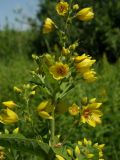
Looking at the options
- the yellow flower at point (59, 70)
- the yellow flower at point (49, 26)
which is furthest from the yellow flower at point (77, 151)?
the yellow flower at point (49, 26)

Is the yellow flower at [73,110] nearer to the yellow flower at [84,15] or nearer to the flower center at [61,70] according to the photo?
the flower center at [61,70]

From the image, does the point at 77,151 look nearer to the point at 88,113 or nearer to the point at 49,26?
the point at 88,113

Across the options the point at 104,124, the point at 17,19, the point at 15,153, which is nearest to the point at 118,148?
the point at 104,124

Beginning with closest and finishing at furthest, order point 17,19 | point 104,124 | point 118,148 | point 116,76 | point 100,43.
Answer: point 118,148 → point 104,124 → point 116,76 → point 17,19 → point 100,43

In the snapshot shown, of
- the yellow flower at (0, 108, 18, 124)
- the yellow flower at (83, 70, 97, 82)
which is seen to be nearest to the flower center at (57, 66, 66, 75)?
the yellow flower at (83, 70, 97, 82)

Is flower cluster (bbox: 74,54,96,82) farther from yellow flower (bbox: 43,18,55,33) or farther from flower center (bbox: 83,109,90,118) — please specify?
yellow flower (bbox: 43,18,55,33)

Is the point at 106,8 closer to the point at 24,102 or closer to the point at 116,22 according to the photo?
the point at 116,22
